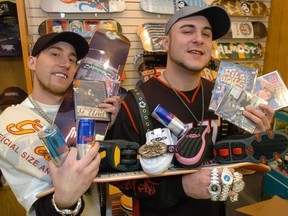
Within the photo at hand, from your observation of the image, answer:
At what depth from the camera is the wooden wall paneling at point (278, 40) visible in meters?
2.66

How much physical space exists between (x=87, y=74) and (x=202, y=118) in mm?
643

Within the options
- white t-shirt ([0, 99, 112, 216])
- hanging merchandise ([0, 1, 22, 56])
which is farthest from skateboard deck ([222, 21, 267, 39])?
white t-shirt ([0, 99, 112, 216])

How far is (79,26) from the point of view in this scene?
85.6 inches

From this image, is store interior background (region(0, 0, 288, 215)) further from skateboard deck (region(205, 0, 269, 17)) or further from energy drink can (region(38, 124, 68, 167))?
energy drink can (region(38, 124, 68, 167))

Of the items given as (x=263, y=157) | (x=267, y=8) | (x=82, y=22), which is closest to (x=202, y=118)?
(x=263, y=157)

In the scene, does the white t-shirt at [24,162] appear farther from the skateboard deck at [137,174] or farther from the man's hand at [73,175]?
the man's hand at [73,175]

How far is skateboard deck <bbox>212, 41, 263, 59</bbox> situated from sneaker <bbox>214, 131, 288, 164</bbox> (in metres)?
1.88

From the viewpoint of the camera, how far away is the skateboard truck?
78 cm

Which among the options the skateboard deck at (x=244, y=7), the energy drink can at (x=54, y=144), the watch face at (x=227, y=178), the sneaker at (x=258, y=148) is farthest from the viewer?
the skateboard deck at (x=244, y=7)

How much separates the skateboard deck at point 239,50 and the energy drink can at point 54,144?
2.28m

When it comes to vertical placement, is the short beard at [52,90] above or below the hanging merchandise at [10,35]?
below

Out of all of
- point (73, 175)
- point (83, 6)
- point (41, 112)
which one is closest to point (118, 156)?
point (73, 175)

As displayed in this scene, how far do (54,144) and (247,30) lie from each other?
2727 millimetres

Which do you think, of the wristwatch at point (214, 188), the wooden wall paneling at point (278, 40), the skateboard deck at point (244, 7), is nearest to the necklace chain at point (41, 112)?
the wristwatch at point (214, 188)
